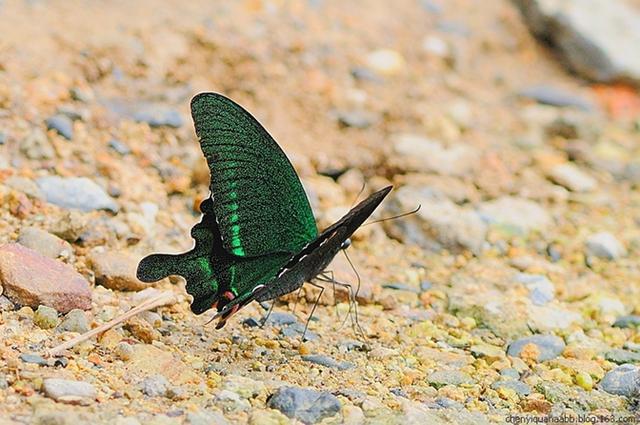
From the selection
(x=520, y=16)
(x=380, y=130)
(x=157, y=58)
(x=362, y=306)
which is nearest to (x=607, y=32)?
(x=520, y=16)

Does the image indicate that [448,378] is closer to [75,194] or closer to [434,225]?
[434,225]

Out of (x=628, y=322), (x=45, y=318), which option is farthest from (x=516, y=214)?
(x=45, y=318)

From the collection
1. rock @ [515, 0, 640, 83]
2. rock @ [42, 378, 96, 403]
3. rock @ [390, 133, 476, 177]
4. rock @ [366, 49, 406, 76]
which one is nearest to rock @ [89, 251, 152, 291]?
rock @ [42, 378, 96, 403]

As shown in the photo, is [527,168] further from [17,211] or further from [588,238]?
[17,211]

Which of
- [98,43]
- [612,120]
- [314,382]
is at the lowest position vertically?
[314,382]

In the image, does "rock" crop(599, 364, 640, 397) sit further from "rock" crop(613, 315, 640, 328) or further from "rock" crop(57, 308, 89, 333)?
"rock" crop(57, 308, 89, 333)

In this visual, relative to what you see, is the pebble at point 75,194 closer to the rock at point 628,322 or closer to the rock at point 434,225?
the rock at point 434,225
